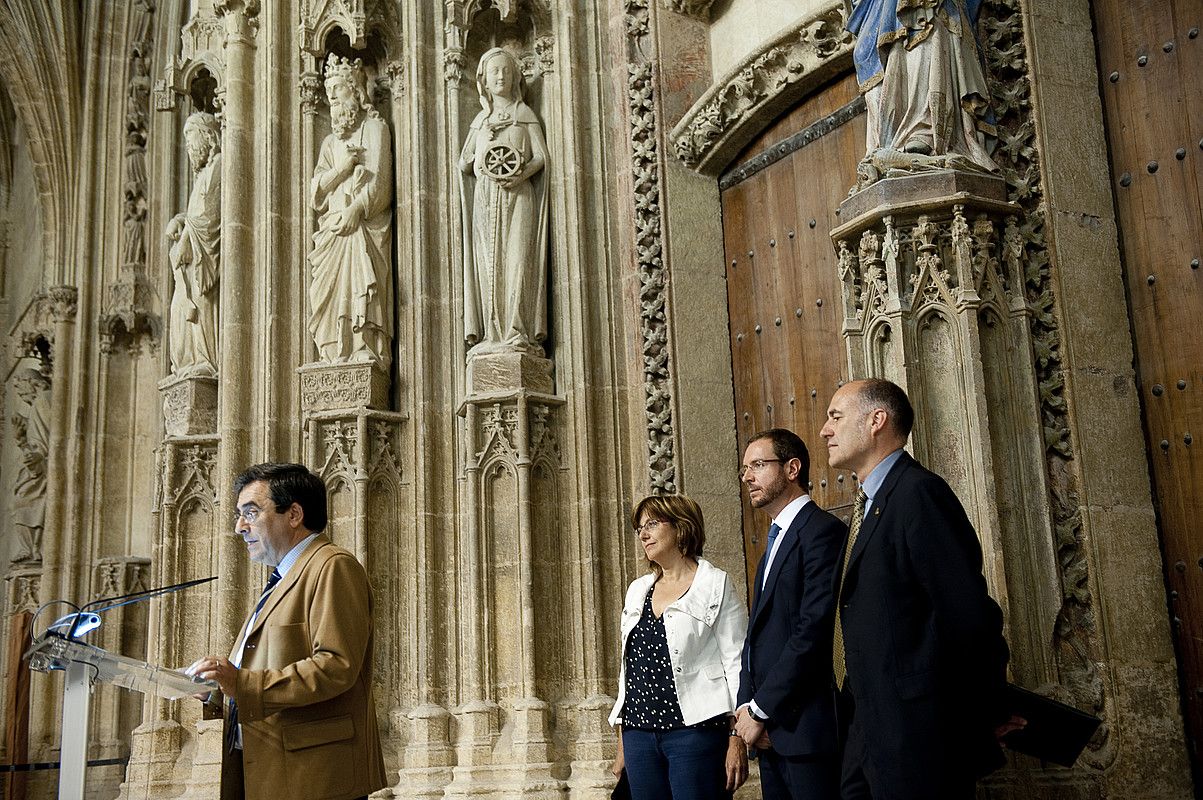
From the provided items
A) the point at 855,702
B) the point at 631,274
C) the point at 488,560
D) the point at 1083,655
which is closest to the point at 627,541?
the point at 488,560

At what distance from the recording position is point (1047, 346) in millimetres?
4793

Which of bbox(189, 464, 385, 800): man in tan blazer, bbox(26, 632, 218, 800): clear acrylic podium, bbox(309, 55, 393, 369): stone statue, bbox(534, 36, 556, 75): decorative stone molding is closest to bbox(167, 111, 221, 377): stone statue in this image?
bbox(309, 55, 393, 369): stone statue

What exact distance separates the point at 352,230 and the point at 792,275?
2467mm

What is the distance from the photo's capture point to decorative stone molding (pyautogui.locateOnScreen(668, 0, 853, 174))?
20.8ft

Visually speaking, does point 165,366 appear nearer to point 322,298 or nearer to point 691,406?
point 322,298

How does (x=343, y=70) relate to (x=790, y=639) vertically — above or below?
above

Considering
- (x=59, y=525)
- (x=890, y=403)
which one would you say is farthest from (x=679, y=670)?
(x=59, y=525)

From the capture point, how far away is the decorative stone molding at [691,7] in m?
7.12

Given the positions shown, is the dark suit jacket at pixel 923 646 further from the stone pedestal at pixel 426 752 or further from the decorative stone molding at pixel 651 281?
the stone pedestal at pixel 426 752

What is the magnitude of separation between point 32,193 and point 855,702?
36.5 feet

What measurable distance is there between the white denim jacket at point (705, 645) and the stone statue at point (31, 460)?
791 centimetres

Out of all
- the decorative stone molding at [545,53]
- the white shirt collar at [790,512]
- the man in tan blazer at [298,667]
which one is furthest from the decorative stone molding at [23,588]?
the white shirt collar at [790,512]

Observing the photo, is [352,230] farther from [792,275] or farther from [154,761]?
[154,761]

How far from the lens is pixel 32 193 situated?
41.1 ft
